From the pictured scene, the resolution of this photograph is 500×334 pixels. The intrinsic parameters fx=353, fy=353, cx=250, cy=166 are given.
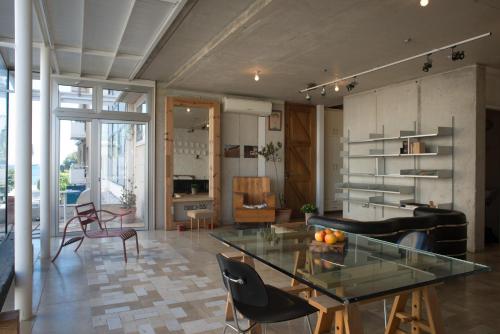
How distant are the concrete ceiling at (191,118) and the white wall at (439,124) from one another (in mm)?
4297

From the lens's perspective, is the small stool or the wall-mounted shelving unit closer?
the wall-mounted shelving unit

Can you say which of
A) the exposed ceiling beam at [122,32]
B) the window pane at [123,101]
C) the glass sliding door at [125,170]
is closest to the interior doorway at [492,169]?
the exposed ceiling beam at [122,32]

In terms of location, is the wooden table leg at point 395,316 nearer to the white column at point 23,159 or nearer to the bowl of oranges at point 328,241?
the bowl of oranges at point 328,241

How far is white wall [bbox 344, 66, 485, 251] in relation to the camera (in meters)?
5.74

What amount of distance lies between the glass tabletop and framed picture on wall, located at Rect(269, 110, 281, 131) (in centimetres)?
596

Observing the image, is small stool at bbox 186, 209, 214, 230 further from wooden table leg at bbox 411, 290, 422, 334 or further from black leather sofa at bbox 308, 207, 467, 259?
wooden table leg at bbox 411, 290, 422, 334

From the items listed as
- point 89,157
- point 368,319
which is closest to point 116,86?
point 89,157

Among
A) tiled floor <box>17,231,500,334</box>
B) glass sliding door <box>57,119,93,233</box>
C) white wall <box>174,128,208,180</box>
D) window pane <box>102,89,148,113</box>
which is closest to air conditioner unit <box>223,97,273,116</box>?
window pane <box>102,89,148,113</box>

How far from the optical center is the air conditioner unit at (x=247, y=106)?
821 centimetres

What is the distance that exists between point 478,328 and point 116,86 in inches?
284

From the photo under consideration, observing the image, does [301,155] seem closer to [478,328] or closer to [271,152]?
[271,152]

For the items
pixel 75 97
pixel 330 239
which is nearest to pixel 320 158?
pixel 75 97

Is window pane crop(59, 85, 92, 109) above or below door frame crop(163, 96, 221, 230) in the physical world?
above

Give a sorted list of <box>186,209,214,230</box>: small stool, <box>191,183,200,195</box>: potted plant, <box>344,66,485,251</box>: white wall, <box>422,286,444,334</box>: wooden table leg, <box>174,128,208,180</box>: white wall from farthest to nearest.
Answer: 1. <box>174,128,208,180</box>: white wall
2. <box>191,183,200,195</box>: potted plant
3. <box>186,209,214,230</box>: small stool
4. <box>344,66,485,251</box>: white wall
5. <box>422,286,444,334</box>: wooden table leg
